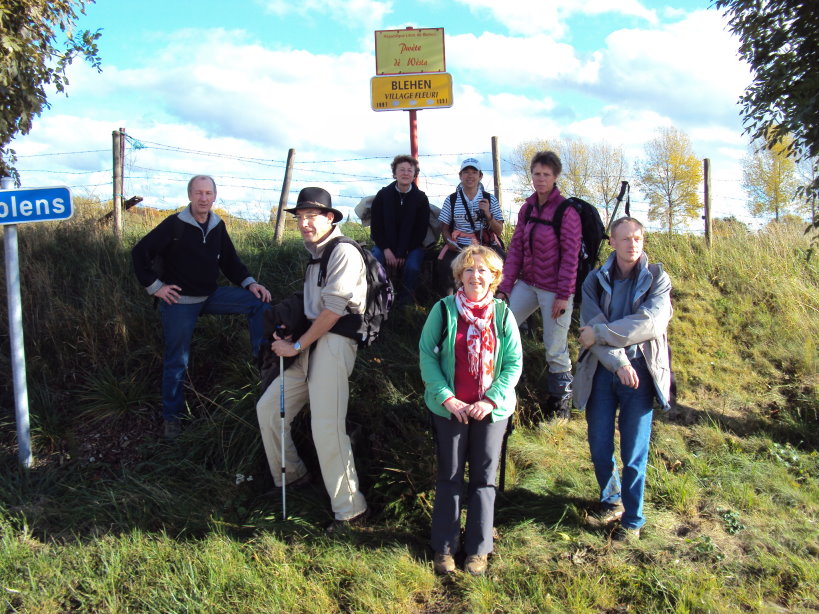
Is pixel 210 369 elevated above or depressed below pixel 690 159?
below

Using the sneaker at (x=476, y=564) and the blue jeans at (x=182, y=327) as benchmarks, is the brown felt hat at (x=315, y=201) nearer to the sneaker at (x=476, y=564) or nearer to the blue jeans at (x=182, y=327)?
the blue jeans at (x=182, y=327)

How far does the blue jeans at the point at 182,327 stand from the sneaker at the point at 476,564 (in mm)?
2333

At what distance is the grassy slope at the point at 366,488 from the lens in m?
3.28

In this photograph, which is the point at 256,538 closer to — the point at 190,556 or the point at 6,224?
the point at 190,556

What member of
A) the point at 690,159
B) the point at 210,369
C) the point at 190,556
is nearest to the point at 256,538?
the point at 190,556

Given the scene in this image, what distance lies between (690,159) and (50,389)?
34862 mm

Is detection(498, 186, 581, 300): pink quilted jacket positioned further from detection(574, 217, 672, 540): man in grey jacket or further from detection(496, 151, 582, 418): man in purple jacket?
detection(574, 217, 672, 540): man in grey jacket

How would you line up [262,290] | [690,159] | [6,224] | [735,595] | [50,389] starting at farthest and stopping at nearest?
[690,159] < [50,389] < [262,290] < [6,224] < [735,595]

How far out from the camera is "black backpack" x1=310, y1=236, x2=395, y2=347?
3701mm

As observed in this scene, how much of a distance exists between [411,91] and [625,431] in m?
6.06

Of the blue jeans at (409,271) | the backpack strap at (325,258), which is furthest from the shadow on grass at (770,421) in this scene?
the backpack strap at (325,258)

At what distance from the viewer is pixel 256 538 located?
371 centimetres

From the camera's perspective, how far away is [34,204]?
14.5ft

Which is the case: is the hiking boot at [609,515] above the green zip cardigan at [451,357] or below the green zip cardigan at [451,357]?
below
